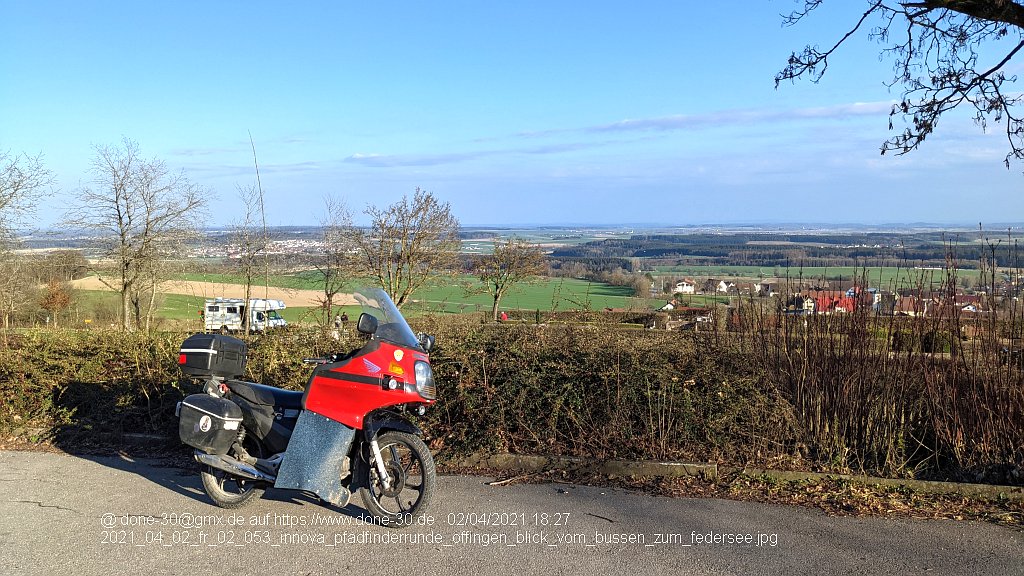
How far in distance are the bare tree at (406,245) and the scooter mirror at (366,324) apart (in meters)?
21.4

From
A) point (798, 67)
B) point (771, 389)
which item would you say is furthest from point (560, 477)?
point (798, 67)

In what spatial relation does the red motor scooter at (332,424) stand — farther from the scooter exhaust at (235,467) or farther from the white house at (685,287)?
the white house at (685,287)

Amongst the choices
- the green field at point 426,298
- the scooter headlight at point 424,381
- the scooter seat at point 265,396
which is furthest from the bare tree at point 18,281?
the scooter headlight at point 424,381

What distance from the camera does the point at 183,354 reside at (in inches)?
223

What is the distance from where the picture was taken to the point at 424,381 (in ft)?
16.8

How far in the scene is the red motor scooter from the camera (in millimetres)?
5105

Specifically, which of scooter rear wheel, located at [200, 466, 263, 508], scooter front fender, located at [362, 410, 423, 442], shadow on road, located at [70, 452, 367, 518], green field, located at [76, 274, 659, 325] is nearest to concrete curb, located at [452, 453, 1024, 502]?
shadow on road, located at [70, 452, 367, 518]

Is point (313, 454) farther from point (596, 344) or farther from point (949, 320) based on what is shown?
point (949, 320)

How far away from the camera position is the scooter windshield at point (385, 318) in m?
5.18

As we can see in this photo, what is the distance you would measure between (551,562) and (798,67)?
5.64 metres

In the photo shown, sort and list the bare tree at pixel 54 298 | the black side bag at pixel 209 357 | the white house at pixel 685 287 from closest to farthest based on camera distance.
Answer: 1. the black side bag at pixel 209 357
2. the white house at pixel 685 287
3. the bare tree at pixel 54 298

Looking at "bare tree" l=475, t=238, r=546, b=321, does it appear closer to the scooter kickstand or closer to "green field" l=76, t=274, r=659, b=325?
"green field" l=76, t=274, r=659, b=325

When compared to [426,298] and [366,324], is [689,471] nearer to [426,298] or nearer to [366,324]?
[366,324]

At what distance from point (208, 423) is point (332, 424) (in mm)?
903
